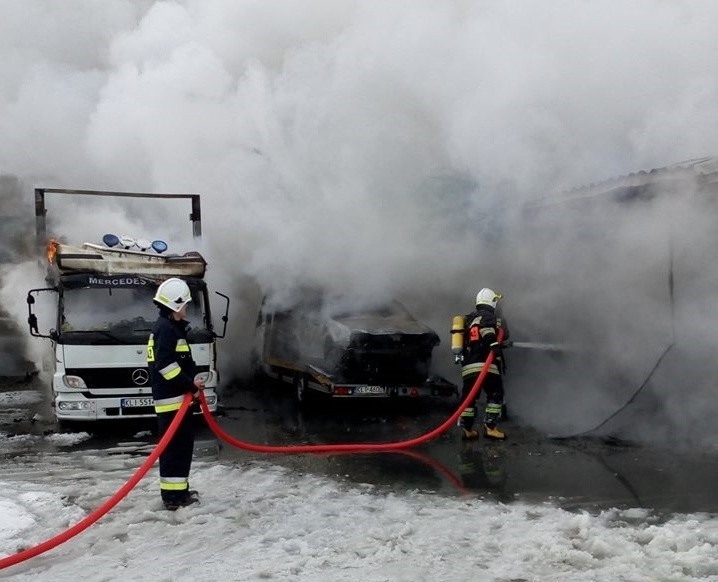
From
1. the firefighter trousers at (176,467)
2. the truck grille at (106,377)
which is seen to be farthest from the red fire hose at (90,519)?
the truck grille at (106,377)

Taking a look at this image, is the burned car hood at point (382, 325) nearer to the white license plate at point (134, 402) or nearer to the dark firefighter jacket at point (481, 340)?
the dark firefighter jacket at point (481, 340)

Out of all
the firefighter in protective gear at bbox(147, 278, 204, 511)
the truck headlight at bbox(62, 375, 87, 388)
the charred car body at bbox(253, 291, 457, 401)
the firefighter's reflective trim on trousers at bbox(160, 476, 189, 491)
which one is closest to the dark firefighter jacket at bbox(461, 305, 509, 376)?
the charred car body at bbox(253, 291, 457, 401)

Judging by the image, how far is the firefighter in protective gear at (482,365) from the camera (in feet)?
26.5

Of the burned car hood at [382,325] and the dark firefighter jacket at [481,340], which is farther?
the burned car hood at [382,325]

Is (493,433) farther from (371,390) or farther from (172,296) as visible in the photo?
(172,296)

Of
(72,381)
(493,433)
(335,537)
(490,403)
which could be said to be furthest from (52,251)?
(335,537)

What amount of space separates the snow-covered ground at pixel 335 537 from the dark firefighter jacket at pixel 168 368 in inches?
32.8

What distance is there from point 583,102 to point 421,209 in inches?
153

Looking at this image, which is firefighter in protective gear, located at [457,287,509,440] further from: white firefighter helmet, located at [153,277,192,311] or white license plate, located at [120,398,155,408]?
white license plate, located at [120,398,155,408]

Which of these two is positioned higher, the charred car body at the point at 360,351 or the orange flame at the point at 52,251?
the orange flame at the point at 52,251

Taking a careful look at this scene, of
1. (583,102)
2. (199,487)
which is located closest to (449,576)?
(199,487)

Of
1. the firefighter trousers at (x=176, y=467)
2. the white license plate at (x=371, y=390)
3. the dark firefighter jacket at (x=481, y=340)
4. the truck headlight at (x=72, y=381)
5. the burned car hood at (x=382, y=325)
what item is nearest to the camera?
the firefighter trousers at (x=176, y=467)

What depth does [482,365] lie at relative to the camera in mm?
8086

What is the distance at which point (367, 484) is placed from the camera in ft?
21.1
